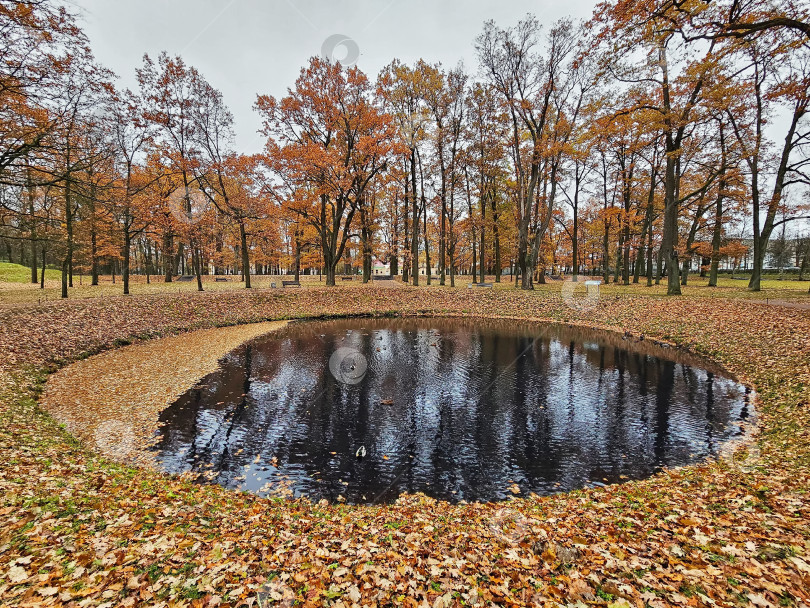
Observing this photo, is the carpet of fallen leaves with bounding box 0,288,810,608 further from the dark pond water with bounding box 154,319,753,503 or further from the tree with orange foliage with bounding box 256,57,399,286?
the tree with orange foliage with bounding box 256,57,399,286

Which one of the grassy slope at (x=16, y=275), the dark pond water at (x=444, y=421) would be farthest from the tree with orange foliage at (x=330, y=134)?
the grassy slope at (x=16, y=275)

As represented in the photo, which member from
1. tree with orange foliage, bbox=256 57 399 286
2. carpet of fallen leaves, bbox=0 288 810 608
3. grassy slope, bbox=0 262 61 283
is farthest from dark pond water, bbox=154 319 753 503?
grassy slope, bbox=0 262 61 283

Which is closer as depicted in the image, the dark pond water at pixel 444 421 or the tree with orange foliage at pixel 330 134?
the dark pond water at pixel 444 421

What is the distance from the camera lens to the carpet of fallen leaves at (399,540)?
3.18 m

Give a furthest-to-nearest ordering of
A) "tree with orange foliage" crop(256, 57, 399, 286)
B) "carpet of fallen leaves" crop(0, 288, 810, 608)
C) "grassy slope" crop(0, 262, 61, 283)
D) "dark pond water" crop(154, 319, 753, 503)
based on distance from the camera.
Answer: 1. "grassy slope" crop(0, 262, 61, 283)
2. "tree with orange foliage" crop(256, 57, 399, 286)
3. "dark pond water" crop(154, 319, 753, 503)
4. "carpet of fallen leaves" crop(0, 288, 810, 608)

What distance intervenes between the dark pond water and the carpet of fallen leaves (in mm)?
649

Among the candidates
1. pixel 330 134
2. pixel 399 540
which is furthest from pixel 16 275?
pixel 399 540

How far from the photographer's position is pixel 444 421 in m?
8.39

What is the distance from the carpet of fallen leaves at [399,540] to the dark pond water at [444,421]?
65 cm

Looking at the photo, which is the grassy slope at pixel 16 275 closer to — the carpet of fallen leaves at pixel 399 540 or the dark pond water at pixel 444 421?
the dark pond water at pixel 444 421

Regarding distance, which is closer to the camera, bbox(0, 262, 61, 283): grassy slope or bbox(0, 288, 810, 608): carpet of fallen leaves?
bbox(0, 288, 810, 608): carpet of fallen leaves

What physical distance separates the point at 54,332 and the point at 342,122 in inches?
841

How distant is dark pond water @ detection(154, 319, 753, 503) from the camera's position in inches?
247

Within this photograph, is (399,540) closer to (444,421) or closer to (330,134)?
(444,421)
